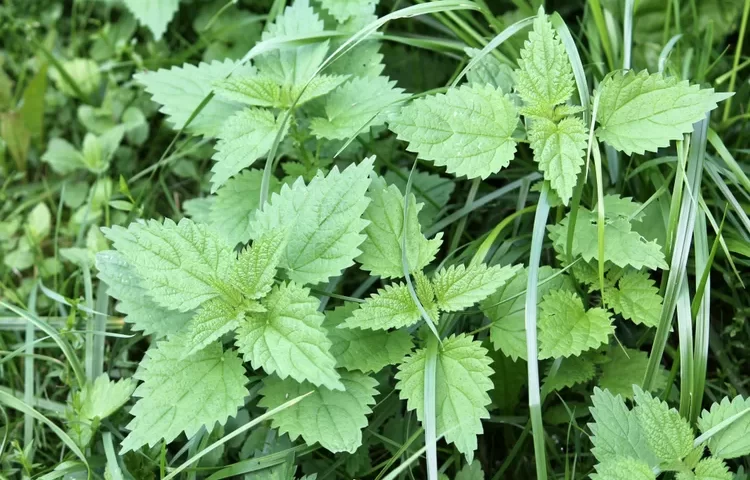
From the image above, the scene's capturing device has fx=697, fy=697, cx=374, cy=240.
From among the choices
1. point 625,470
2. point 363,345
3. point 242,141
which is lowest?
point 625,470

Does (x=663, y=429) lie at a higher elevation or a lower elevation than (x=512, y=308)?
lower

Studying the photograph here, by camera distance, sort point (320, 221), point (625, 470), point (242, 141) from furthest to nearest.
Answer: point (242, 141)
point (320, 221)
point (625, 470)

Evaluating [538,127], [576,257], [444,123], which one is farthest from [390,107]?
[576,257]

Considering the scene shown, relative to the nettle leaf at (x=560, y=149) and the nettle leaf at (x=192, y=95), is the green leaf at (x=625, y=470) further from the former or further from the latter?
the nettle leaf at (x=192, y=95)

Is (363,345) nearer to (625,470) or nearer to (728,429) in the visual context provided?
(625,470)

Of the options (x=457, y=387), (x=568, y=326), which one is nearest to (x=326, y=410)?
(x=457, y=387)

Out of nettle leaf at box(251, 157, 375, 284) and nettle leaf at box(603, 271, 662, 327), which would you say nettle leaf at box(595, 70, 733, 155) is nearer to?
nettle leaf at box(603, 271, 662, 327)
